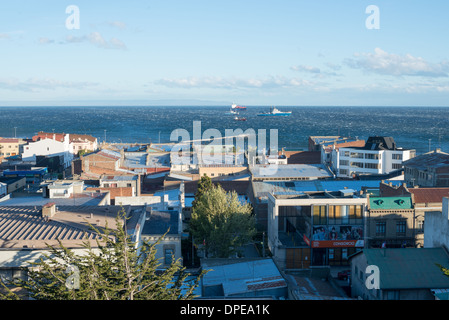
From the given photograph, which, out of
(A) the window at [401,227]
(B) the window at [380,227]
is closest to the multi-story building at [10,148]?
(B) the window at [380,227]

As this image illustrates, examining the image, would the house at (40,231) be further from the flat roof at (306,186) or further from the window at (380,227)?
the flat roof at (306,186)

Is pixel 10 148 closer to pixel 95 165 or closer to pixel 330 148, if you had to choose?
pixel 95 165

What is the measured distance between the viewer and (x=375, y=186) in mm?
38219

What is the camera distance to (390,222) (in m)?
23.8

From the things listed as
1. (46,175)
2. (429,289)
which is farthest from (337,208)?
(46,175)

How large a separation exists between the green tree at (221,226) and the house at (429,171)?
548 inches

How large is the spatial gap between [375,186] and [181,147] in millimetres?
35903

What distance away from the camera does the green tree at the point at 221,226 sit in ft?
76.7

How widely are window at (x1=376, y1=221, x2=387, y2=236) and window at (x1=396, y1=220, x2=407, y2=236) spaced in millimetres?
635

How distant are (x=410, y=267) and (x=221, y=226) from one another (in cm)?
991

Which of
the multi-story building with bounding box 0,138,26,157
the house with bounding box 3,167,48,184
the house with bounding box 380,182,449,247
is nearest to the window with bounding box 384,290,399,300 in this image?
the house with bounding box 380,182,449,247

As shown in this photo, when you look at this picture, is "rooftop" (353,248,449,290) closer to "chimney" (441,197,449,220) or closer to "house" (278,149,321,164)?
"chimney" (441,197,449,220)

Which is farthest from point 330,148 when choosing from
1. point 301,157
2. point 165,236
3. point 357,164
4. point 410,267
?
point 410,267
